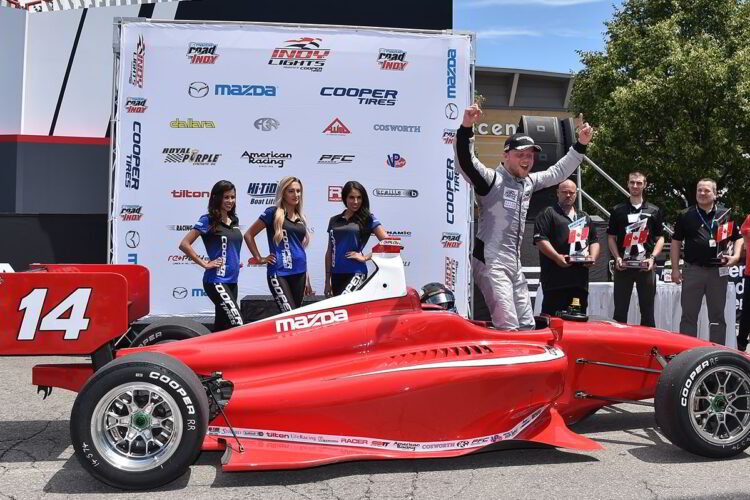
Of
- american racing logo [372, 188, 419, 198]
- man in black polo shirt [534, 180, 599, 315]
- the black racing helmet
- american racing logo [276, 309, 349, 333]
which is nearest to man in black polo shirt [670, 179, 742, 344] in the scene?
man in black polo shirt [534, 180, 599, 315]

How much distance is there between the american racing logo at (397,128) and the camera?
878 cm

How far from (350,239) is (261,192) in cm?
249

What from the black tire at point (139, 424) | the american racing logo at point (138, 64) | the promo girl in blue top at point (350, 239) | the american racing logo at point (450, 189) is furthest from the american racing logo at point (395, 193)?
the black tire at point (139, 424)

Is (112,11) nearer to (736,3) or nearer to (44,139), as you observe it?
(44,139)

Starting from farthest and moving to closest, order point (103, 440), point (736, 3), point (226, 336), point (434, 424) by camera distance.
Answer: point (736, 3) → point (226, 336) → point (434, 424) → point (103, 440)

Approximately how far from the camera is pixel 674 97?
21609mm

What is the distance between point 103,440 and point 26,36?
1103 cm

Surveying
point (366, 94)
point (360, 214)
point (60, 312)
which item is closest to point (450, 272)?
point (366, 94)

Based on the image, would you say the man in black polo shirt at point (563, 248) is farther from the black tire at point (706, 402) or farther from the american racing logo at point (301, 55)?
the american racing logo at point (301, 55)

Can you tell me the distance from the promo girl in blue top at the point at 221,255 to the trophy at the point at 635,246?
3532 mm

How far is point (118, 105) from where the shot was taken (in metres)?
8.30

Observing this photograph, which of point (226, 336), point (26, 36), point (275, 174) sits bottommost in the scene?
point (226, 336)

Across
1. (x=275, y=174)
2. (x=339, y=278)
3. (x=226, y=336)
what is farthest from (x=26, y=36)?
(x=226, y=336)

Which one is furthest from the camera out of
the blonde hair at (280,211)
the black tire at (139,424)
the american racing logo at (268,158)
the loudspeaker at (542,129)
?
the loudspeaker at (542,129)
